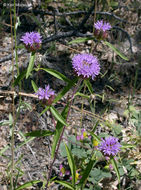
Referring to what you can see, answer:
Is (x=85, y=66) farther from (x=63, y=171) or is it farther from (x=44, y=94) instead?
(x=63, y=171)

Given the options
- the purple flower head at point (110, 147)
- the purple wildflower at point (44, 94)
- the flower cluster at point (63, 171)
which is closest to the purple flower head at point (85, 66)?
the purple wildflower at point (44, 94)

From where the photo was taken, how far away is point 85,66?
5.55ft

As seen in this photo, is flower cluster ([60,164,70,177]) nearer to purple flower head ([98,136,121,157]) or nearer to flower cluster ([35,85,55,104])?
purple flower head ([98,136,121,157])

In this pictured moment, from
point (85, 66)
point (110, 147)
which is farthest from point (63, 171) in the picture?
point (85, 66)

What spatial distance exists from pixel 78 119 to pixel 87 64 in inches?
46.9

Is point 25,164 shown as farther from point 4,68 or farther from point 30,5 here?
point 30,5

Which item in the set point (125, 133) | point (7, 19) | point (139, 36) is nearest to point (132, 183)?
point (125, 133)

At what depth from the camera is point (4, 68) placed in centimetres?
310

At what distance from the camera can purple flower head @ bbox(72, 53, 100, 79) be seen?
1.67 metres

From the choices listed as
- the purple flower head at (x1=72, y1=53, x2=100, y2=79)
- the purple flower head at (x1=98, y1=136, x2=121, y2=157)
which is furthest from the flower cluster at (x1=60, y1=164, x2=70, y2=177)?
the purple flower head at (x1=72, y1=53, x2=100, y2=79)

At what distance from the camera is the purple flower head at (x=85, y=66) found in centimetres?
167

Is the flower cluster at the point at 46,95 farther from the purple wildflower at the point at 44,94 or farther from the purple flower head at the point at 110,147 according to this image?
the purple flower head at the point at 110,147

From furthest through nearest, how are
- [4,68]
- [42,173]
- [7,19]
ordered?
[7,19]
[4,68]
[42,173]

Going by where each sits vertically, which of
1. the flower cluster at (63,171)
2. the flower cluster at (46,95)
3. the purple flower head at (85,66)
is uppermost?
the purple flower head at (85,66)
